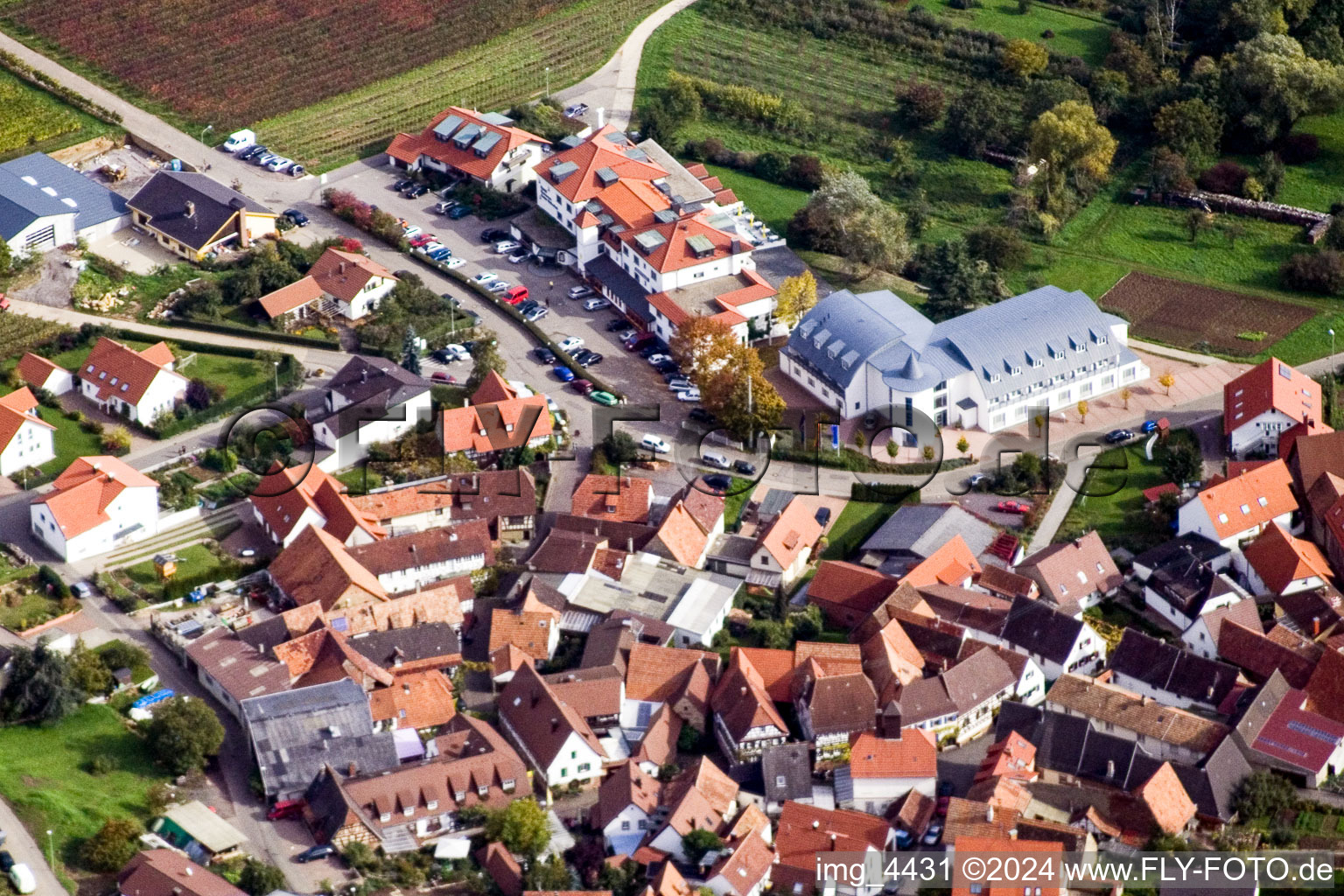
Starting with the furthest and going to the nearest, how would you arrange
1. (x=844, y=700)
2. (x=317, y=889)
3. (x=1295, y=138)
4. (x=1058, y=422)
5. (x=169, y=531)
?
(x=1295, y=138)
(x=1058, y=422)
(x=169, y=531)
(x=844, y=700)
(x=317, y=889)

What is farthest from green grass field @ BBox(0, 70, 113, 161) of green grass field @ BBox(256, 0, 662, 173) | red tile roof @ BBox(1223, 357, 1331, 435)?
red tile roof @ BBox(1223, 357, 1331, 435)

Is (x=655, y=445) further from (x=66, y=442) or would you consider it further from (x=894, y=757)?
(x=66, y=442)

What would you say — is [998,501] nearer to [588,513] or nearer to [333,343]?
[588,513]

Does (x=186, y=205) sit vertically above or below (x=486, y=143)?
below

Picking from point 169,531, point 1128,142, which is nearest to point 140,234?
point 169,531

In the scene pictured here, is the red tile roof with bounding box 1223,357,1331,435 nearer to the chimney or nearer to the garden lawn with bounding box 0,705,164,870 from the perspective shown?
the chimney

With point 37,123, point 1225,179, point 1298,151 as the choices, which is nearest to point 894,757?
point 1225,179
